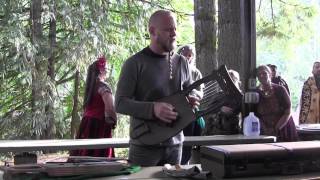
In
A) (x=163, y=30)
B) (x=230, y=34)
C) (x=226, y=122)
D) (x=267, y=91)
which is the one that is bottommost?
(x=226, y=122)

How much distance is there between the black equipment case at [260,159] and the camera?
6.61ft

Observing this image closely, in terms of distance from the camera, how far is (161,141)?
268 centimetres

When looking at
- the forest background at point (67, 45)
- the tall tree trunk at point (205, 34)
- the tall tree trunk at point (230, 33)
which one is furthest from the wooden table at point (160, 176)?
the forest background at point (67, 45)

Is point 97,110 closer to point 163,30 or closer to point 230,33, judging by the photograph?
point 230,33

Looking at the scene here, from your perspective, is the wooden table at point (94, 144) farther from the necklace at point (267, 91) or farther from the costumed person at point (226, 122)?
the necklace at point (267, 91)

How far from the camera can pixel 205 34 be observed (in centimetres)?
682

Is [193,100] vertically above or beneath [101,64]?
beneath

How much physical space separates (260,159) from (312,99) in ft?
15.8

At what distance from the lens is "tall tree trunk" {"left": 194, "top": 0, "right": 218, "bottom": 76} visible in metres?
6.82

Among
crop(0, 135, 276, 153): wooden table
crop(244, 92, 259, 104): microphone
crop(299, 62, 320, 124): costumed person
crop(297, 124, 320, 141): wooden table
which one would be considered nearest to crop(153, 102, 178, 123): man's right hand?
crop(0, 135, 276, 153): wooden table

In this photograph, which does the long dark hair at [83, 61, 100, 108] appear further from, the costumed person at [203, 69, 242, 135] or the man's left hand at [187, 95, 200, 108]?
the man's left hand at [187, 95, 200, 108]

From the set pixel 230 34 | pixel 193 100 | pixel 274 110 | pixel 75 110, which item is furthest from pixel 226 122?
pixel 75 110

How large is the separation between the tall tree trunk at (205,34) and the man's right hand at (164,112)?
4.36 m

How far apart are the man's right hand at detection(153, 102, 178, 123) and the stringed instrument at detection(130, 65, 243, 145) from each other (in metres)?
0.07
